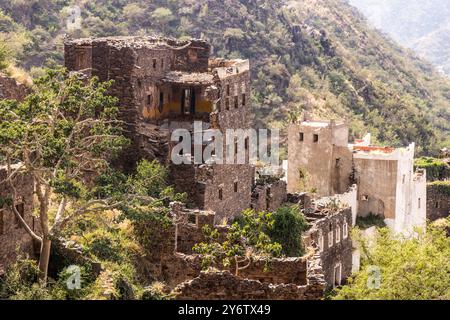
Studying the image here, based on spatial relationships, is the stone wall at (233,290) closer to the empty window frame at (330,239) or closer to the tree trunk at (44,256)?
the tree trunk at (44,256)

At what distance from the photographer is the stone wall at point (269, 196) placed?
46.9m

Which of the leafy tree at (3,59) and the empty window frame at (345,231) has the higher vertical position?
the leafy tree at (3,59)

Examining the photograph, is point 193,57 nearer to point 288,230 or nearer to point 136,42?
point 136,42

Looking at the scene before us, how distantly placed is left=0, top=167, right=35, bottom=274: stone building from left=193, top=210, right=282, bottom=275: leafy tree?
4737 mm

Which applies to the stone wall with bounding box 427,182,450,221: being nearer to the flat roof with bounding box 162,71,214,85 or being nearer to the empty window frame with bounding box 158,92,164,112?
the flat roof with bounding box 162,71,214,85

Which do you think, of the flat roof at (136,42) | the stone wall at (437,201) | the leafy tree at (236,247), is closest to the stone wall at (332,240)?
the leafy tree at (236,247)

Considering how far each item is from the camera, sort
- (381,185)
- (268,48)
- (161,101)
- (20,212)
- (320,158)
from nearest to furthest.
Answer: (20,212) < (161,101) < (320,158) < (381,185) < (268,48)

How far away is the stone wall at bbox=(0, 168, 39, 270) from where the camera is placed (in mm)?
30047

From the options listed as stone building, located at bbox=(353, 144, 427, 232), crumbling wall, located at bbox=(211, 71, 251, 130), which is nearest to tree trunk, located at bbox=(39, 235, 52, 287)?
crumbling wall, located at bbox=(211, 71, 251, 130)

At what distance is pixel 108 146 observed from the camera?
33.4m

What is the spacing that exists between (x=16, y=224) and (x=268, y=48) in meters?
77.5

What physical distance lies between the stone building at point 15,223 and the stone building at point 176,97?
10.4 meters

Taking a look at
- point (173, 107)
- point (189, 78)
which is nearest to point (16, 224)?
point (173, 107)

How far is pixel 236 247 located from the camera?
3225 centimetres
